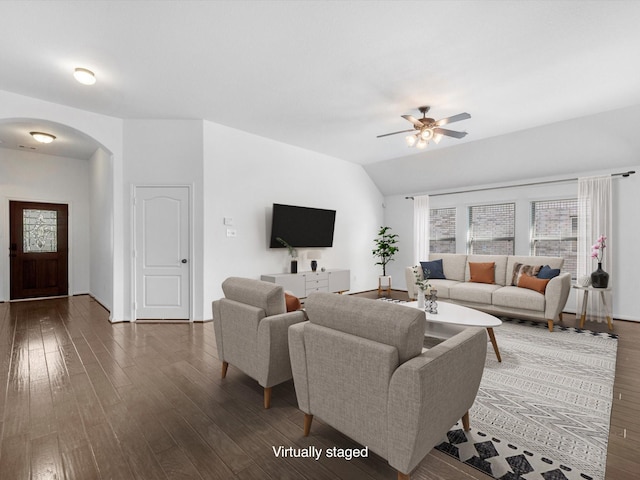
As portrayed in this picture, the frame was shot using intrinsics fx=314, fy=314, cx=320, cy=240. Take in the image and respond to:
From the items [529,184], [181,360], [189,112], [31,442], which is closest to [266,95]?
[189,112]

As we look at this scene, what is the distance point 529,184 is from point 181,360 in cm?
632

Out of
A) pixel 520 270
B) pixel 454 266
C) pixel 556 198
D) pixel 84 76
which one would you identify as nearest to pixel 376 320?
pixel 84 76

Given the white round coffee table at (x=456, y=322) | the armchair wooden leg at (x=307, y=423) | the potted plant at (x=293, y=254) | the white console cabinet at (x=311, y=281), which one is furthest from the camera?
the potted plant at (x=293, y=254)

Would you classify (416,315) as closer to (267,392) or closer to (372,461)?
(372,461)

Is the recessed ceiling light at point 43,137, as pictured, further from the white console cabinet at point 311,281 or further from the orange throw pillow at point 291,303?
the orange throw pillow at point 291,303

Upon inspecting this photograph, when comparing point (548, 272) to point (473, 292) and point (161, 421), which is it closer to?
point (473, 292)

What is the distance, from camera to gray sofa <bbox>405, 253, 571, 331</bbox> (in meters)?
4.36

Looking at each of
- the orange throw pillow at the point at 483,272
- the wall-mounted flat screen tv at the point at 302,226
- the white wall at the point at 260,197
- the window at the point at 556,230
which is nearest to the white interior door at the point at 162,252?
the white wall at the point at 260,197

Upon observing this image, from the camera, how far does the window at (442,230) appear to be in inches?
277

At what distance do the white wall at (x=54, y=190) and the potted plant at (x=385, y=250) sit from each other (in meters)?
6.72

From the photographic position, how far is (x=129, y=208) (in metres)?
4.70

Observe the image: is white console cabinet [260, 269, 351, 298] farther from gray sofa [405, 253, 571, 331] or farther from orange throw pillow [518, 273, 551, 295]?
orange throw pillow [518, 273, 551, 295]

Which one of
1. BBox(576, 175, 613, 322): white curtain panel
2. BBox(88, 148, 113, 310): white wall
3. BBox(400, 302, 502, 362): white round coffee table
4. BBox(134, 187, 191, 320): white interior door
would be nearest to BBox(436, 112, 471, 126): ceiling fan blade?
BBox(400, 302, 502, 362): white round coffee table

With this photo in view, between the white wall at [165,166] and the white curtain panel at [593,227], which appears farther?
the white curtain panel at [593,227]
